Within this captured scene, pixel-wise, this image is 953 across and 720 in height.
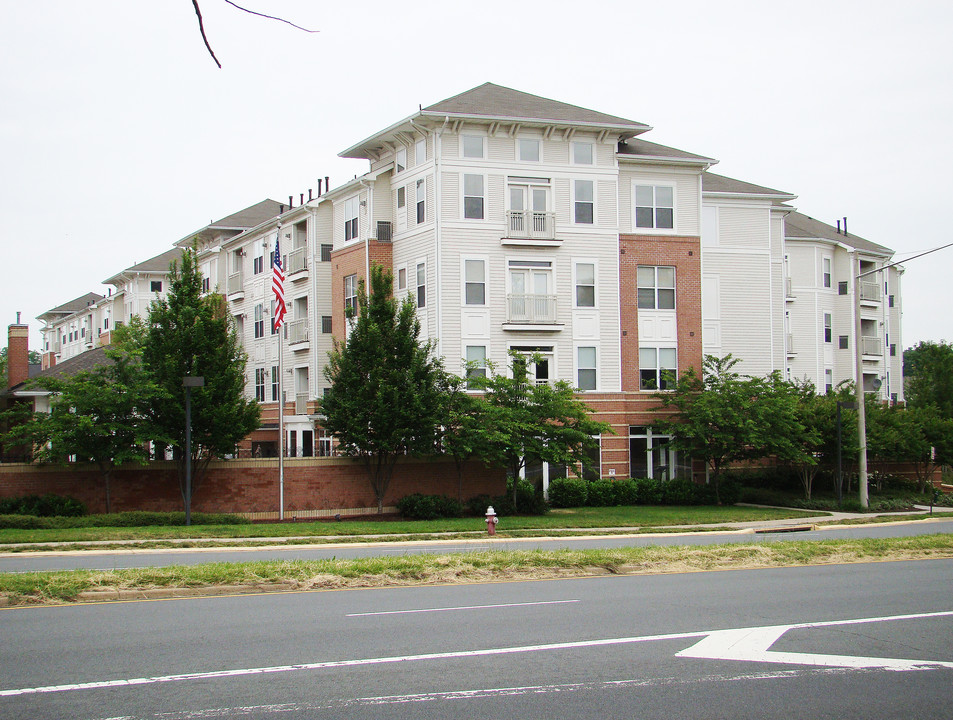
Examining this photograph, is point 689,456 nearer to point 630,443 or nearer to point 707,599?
point 630,443

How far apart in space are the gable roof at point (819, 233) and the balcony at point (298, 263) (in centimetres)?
2824

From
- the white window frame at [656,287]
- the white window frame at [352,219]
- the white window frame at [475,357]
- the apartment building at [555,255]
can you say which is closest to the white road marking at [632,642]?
the apartment building at [555,255]

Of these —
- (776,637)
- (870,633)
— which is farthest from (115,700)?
(870,633)

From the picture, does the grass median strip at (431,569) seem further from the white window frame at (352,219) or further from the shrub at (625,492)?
the white window frame at (352,219)

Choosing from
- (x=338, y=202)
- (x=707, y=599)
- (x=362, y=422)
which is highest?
(x=338, y=202)

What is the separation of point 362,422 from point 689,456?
15.2 metres

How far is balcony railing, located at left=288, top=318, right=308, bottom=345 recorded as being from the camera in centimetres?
4591

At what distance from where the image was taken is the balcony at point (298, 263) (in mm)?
45969

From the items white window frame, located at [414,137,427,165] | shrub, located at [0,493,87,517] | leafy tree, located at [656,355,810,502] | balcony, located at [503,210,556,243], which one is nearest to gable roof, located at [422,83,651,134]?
white window frame, located at [414,137,427,165]

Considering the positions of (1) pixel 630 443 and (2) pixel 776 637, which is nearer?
(2) pixel 776 637

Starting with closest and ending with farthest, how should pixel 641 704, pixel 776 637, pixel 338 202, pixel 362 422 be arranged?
1. pixel 641 704
2. pixel 776 637
3. pixel 362 422
4. pixel 338 202

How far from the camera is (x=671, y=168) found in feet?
138

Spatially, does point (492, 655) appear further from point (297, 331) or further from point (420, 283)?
point (297, 331)

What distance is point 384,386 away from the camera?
32000 millimetres
